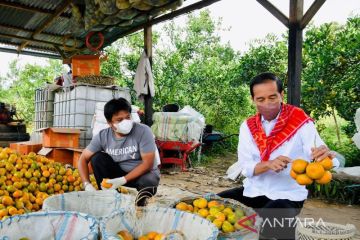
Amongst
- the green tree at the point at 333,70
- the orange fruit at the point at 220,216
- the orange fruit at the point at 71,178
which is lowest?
the orange fruit at the point at 71,178

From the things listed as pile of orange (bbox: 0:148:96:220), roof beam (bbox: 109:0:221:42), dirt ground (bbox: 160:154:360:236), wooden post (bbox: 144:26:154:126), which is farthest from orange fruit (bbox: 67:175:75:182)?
wooden post (bbox: 144:26:154:126)

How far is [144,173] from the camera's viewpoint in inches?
A: 138

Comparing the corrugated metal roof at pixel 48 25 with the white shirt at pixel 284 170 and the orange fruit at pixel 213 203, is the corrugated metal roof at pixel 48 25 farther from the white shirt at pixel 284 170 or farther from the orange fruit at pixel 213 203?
the orange fruit at pixel 213 203

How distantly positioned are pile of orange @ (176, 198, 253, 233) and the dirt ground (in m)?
1.93

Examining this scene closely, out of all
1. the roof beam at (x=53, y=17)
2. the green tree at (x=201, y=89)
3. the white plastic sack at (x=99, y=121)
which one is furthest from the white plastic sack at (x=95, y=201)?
the green tree at (x=201, y=89)

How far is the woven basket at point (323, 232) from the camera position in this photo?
2.20 m

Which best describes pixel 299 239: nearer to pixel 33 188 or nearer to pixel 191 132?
pixel 33 188

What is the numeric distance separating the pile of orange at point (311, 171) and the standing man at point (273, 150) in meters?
0.17

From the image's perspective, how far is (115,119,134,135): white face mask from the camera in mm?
3400

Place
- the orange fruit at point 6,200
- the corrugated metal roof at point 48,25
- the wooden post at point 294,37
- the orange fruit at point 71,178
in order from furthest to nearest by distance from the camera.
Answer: the corrugated metal roof at point 48,25
the wooden post at point 294,37
the orange fruit at point 71,178
the orange fruit at point 6,200

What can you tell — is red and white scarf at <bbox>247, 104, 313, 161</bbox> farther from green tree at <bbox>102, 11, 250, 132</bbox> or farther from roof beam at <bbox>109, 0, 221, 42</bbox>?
green tree at <bbox>102, 11, 250, 132</bbox>

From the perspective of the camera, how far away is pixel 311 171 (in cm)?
199

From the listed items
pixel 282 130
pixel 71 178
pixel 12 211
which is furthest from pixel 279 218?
pixel 71 178

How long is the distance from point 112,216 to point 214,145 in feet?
28.7
